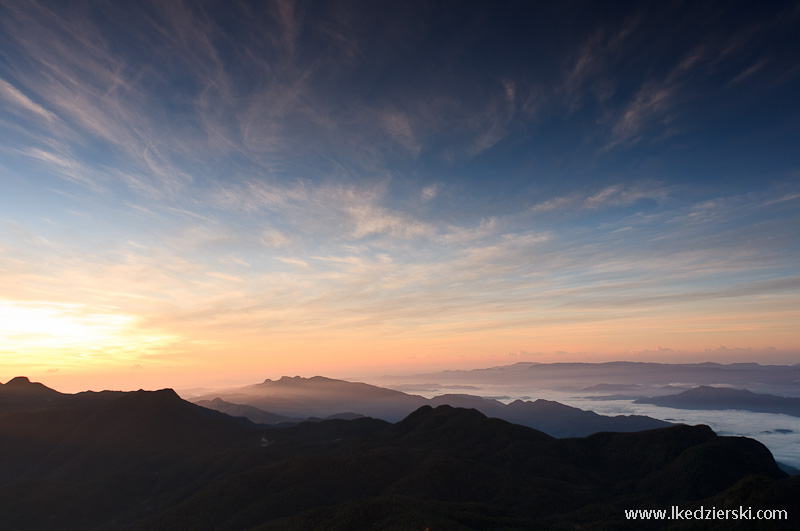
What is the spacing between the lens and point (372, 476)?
106m

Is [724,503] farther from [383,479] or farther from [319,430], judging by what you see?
[319,430]

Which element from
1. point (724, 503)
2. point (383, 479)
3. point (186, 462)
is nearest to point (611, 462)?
point (724, 503)

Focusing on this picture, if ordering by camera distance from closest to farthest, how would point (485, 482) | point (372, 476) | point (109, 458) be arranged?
point (485, 482), point (372, 476), point (109, 458)

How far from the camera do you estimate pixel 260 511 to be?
90.9 m

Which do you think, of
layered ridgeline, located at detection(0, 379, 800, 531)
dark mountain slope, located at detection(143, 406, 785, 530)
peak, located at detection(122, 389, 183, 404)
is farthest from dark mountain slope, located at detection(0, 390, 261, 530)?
dark mountain slope, located at detection(143, 406, 785, 530)

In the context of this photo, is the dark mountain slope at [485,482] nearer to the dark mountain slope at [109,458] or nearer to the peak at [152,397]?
the dark mountain slope at [109,458]

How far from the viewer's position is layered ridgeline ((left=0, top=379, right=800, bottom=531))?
72562 mm

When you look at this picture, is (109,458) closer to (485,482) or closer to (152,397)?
(152,397)

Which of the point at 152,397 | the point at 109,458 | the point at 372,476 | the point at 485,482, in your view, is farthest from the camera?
the point at 152,397

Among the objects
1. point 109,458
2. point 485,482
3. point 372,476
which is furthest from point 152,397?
point 485,482

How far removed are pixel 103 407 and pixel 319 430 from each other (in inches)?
3941

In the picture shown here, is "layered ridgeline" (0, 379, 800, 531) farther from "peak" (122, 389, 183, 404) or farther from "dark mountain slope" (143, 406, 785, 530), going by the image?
"peak" (122, 389, 183, 404)

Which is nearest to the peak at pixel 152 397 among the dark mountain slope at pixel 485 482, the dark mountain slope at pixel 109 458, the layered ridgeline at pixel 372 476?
the dark mountain slope at pixel 109 458

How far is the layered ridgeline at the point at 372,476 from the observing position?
238 ft
